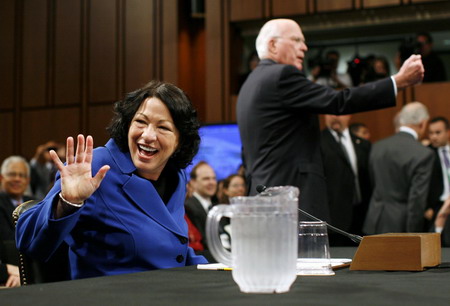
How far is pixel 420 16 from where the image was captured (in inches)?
280

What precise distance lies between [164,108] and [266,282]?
1.00m

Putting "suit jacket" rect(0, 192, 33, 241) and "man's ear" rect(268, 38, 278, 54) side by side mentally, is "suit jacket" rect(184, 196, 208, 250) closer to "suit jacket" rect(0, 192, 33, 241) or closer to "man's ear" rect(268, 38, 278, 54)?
"suit jacket" rect(0, 192, 33, 241)

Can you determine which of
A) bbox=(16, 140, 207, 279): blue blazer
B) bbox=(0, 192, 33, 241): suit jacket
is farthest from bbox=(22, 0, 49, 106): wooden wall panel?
bbox=(16, 140, 207, 279): blue blazer

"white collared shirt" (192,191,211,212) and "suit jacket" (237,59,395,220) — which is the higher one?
"suit jacket" (237,59,395,220)

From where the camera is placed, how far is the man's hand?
95.3 inches

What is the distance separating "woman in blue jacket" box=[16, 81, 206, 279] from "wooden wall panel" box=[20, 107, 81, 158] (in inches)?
265

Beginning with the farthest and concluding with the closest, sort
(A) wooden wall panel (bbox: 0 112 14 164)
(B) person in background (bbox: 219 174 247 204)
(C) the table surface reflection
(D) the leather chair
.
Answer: (A) wooden wall panel (bbox: 0 112 14 164), (B) person in background (bbox: 219 174 247 204), (D) the leather chair, (C) the table surface reflection

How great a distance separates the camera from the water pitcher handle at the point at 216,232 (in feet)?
3.22

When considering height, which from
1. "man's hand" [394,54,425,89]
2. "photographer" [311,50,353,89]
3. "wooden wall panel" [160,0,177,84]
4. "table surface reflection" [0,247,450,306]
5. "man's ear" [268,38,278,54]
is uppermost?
"wooden wall panel" [160,0,177,84]

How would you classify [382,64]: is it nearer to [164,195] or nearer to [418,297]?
[164,195]

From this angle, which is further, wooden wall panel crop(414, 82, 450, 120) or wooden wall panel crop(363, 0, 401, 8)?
wooden wall panel crop(363, 0, 401, 8)

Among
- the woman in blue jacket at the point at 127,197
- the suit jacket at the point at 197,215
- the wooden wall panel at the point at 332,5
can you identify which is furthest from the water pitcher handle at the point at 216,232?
the wooden wall panel at the point at 332,5

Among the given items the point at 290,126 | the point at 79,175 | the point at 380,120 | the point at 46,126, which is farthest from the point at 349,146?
the point at 46,126

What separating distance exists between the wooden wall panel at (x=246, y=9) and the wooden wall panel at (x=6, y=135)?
3395 mm
